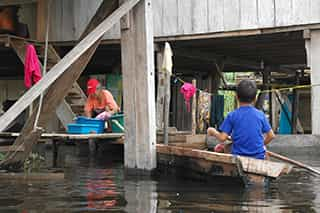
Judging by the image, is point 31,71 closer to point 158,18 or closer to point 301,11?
point 158,18

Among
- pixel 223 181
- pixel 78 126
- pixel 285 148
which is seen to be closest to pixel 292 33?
pixel 285 148

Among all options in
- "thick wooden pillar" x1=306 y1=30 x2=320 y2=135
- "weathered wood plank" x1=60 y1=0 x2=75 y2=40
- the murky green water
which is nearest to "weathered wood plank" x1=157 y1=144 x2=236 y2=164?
the murky green water

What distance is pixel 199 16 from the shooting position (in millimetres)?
13516

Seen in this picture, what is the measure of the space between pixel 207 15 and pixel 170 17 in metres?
0.93

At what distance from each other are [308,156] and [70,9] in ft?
22.4

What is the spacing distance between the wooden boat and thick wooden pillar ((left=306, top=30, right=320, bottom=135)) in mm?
4248

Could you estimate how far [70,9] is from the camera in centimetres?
1507

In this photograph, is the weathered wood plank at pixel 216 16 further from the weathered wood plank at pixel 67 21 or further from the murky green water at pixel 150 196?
the murky green water at pixel 150 196

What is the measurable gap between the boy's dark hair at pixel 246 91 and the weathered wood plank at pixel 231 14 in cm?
590

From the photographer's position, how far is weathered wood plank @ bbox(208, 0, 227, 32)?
13.3m

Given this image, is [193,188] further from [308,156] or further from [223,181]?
[308,156]

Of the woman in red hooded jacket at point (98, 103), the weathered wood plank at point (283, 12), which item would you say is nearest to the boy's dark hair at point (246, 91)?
the woman in red hooded jacket at point (98, 103)

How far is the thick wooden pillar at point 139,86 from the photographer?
899 cm

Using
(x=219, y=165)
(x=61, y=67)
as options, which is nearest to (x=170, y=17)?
(x=61, y=67)
